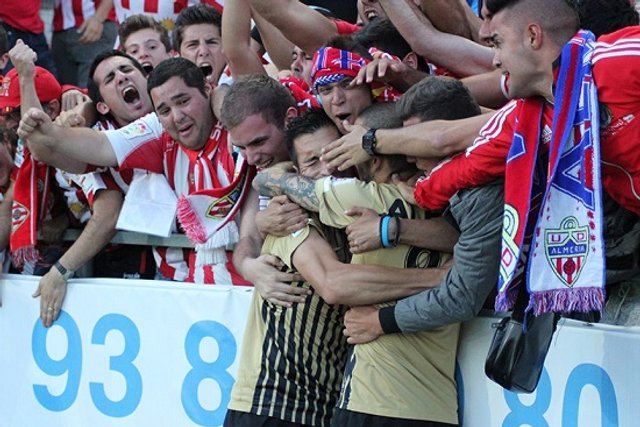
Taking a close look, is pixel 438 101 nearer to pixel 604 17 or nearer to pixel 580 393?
pixel 604 17

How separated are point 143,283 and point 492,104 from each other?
6.47 feet

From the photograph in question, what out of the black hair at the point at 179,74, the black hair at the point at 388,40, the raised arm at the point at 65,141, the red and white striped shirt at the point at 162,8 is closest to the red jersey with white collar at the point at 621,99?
the black hair at the point at 388,40

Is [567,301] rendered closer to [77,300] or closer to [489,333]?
[489,333]

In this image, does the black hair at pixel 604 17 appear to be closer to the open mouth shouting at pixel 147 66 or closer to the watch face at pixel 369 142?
the watch face at pixel 369 142

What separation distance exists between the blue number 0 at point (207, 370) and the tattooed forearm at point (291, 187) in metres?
0.97

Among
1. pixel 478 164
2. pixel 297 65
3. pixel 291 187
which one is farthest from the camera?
pixel 297 65

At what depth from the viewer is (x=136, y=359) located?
5766 mm

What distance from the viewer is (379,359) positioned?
419 cm

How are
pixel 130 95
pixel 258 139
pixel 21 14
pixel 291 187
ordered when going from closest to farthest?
pixel 291 187
pixel 258 139
pixel 130 95
pixel 21 14

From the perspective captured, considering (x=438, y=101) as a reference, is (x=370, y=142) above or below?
below

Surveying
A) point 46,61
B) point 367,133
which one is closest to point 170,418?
point 367,133

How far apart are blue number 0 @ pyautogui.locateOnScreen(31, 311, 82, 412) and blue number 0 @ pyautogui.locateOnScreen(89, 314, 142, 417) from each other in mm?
125

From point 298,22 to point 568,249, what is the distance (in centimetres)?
217

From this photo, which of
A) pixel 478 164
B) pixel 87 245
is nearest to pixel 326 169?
pixel 478 164
